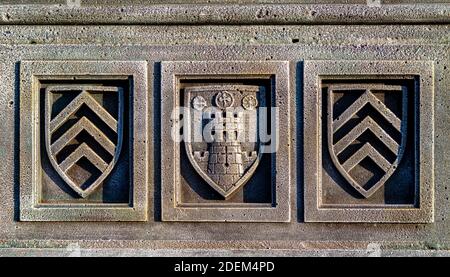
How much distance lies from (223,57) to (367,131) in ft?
2.79

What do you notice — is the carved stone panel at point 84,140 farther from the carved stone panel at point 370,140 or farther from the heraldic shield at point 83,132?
the carved stone panel at point 370,140

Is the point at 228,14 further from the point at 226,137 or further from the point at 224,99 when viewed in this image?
the point at 226,137

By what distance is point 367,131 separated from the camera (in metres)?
2.66

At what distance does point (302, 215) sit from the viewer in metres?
2.67

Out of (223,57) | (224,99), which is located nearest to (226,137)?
(224,99)

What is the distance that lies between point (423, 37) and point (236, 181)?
4.05ft

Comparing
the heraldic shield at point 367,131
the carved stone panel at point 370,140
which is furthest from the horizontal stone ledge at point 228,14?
the heraldic shield at point 367,131

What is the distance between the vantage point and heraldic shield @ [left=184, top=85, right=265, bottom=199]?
2660 millimetres

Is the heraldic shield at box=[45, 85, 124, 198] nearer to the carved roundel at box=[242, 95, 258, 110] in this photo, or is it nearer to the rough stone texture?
the rough stone texture

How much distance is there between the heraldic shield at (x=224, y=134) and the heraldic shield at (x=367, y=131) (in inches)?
15.8

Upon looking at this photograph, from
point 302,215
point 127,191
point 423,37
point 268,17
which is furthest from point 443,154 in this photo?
point 127,191

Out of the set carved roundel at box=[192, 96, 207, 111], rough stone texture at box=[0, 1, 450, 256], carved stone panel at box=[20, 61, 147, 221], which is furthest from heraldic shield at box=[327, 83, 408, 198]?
carved stone panel at box=[20, 61, 147, 221]

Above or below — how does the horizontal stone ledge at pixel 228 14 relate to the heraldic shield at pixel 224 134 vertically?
above

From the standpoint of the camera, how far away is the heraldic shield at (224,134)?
2.66 metres
